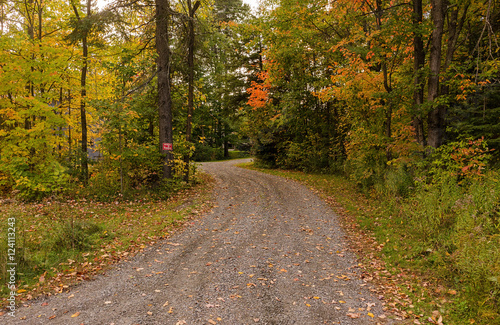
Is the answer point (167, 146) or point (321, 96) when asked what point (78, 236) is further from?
point (321, 96)

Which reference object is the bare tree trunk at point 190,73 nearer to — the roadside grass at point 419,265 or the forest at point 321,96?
the forest at point 321,96

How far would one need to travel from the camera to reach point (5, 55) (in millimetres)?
10227

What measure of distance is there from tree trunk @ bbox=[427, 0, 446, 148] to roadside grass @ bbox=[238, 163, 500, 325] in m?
2.46

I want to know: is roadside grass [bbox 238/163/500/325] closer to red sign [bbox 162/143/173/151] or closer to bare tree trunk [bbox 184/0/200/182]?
red sign [bbox 162/143/173/151]

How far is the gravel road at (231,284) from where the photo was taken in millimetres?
4195

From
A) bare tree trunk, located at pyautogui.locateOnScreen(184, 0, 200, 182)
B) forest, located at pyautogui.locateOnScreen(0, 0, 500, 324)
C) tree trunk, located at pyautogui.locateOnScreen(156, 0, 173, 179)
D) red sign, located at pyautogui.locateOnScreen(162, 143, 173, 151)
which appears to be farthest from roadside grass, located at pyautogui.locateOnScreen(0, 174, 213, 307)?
bare tree trunk, located at pyautogui.locateOnScreen(184, 0, 200, 182)

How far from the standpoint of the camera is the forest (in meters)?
6.50

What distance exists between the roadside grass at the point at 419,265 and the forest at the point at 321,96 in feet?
0.14

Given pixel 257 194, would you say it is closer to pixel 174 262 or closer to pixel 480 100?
pixel 174 262

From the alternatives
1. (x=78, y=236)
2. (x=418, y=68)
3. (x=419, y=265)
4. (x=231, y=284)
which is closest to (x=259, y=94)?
(x=418, y=68)

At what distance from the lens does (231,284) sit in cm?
515

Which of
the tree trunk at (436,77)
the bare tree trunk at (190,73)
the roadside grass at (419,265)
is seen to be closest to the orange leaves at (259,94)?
the bare tree trunk at (190,73)

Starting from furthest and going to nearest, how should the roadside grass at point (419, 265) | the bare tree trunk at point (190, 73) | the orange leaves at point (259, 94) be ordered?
the orange leaves at point (259, 94)
the bare tree trunk at point (190, 73)
the roadside grass at point (419, 265)

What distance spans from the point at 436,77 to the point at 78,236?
11345mm
